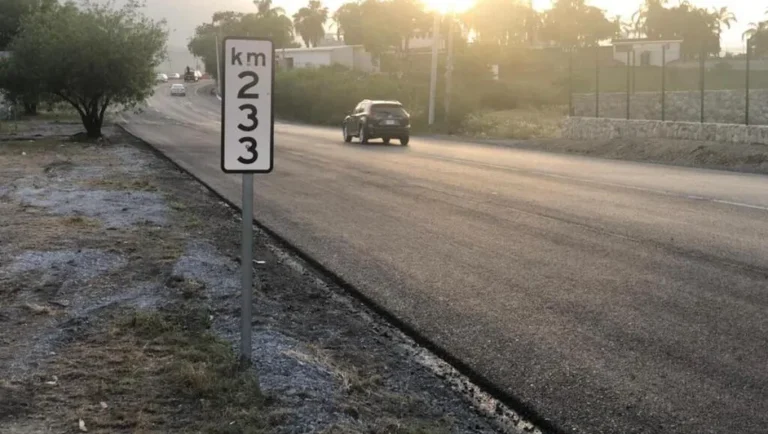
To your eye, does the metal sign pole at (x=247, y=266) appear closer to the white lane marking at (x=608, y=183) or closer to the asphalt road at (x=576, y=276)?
the asphalt road at (x=576, y=276)

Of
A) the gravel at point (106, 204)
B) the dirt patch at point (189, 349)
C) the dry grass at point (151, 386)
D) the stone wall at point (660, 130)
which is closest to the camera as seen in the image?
the dry grass at point (151, 386)

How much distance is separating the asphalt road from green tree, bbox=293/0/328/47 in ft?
461

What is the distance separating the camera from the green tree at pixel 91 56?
32469 mm

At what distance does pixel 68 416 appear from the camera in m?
4.61

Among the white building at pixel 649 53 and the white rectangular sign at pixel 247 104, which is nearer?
the white rectangular sign at pixel 247 104

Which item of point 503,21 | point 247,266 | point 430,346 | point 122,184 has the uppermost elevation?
point 503,21

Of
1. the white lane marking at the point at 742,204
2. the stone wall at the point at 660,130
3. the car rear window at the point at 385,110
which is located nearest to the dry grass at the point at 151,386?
the white lane marking at the point at 742,204

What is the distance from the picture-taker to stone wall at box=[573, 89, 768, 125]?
31.5 meters

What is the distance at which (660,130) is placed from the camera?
28906 millimetres

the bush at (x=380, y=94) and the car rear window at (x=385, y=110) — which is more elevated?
the bush at (x=380, y=94)

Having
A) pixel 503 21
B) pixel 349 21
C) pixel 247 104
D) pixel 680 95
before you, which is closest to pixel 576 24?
pixel 503 21

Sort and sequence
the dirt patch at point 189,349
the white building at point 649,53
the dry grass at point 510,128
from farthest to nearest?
the dry grass at point 510,128 < the white building at point 649,53 < the dirt patch at point 189,349

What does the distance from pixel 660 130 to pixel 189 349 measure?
84.3 feet

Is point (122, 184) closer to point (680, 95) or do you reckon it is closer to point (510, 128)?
point (680, 95)
